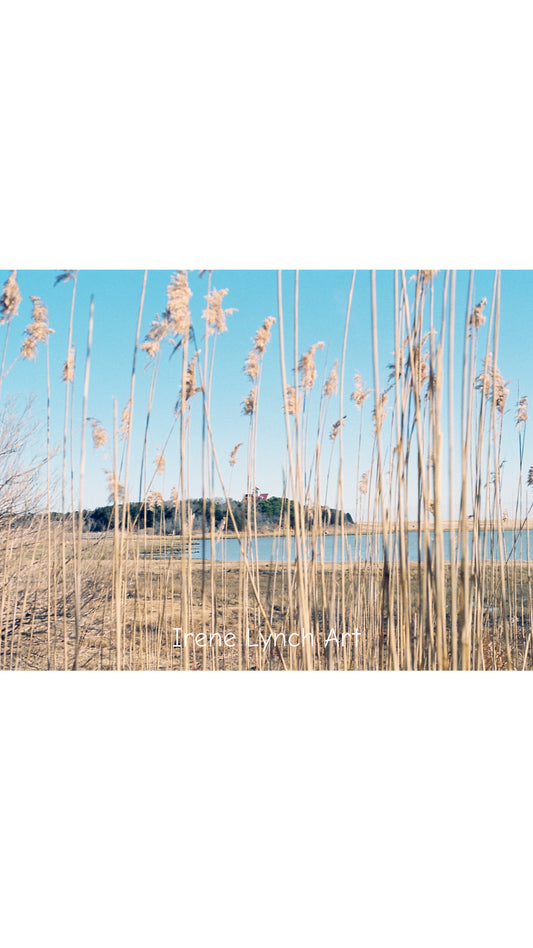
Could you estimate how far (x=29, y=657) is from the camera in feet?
7.45

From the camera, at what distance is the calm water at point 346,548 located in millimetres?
2268

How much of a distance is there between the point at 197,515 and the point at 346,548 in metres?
0.65

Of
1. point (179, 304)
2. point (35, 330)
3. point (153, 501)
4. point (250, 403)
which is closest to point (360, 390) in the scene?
point (250, 403)

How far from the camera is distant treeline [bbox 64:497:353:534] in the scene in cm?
227

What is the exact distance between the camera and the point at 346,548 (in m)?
2.32

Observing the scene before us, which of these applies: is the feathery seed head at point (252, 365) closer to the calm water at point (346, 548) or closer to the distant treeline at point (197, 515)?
the distant treeline at point (197, 515)

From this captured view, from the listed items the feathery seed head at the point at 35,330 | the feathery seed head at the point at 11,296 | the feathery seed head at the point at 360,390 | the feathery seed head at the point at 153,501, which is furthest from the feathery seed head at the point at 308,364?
the feathery seed head at the point at 11,296

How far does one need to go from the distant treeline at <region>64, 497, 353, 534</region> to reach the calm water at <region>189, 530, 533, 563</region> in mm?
82

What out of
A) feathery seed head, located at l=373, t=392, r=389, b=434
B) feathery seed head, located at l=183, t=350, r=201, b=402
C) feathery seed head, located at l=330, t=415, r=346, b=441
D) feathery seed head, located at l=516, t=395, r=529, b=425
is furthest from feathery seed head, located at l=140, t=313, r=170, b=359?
feathery seed head, located at l=516, t=395, r=529, b=425

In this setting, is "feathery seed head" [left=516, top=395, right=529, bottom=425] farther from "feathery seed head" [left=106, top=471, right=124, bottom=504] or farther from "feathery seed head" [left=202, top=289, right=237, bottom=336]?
"feathery seed head" [left=106, top=471, right=124, bottom=504]

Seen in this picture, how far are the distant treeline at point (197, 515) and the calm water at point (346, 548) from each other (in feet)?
0.27
